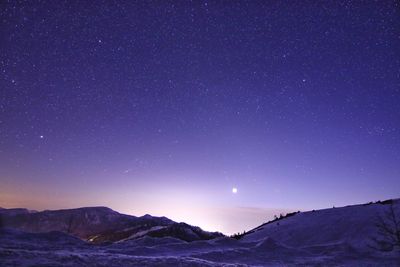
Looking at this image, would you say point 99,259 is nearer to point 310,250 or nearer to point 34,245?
point 34,245

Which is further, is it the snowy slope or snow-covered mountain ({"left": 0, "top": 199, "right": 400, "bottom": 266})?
the snowy slope

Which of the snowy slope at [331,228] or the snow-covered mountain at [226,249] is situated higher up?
the snowy slope at [331,228]

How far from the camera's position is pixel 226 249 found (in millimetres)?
22406

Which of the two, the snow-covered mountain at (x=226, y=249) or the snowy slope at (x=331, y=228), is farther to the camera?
the snowy slope at (x=331, y=228)

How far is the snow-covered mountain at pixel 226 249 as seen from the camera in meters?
14.1

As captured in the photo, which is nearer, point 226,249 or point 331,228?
point 226,249

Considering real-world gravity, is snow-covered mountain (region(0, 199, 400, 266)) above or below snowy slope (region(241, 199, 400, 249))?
below

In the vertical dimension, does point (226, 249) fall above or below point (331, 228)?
below

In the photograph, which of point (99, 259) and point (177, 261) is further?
point (177, 261)

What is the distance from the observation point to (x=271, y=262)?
19703mm

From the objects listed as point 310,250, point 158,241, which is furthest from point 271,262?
point 158,241

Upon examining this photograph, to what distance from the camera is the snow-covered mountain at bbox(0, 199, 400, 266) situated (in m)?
14.1

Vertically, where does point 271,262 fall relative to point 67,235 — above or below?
below

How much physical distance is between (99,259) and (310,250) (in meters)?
17.5
